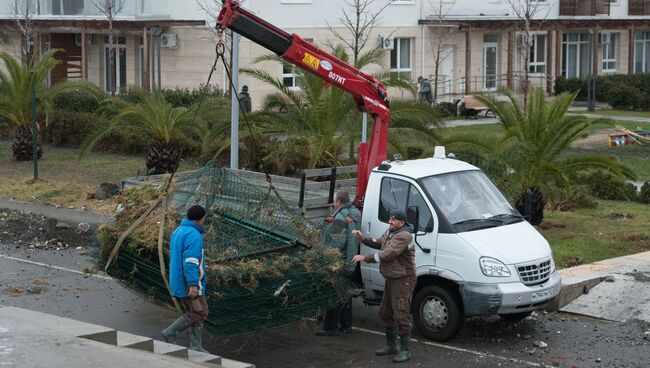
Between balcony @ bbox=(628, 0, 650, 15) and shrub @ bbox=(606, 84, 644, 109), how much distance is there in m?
8.24

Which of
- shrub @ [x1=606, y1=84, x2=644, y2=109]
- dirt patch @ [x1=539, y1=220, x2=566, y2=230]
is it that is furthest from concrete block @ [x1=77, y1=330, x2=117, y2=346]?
shrub @ [x1=606, y1=84, x2=644, y2=109]

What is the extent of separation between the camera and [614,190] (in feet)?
72.7

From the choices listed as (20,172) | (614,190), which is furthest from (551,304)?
(20,172)

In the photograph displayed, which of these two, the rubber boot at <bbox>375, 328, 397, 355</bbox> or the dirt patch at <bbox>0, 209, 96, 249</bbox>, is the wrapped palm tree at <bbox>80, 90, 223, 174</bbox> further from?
A: the rubber boot at <bbox>375, 328, 397, 355</bbox>

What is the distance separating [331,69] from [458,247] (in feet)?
12.4

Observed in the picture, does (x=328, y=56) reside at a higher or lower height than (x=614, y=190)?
higher

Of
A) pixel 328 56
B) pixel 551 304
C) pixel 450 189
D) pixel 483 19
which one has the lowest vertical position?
pixel 551 304

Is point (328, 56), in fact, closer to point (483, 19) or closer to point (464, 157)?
point (464, 157)

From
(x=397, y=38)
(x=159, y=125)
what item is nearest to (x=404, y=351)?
(x=159, y=125)

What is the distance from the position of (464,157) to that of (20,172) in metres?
12.2

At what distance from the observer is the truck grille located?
453 inches

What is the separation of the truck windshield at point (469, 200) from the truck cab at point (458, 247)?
0.01 meters

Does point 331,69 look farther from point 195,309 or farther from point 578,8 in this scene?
point 578,8

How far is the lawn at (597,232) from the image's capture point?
52.8 ft
